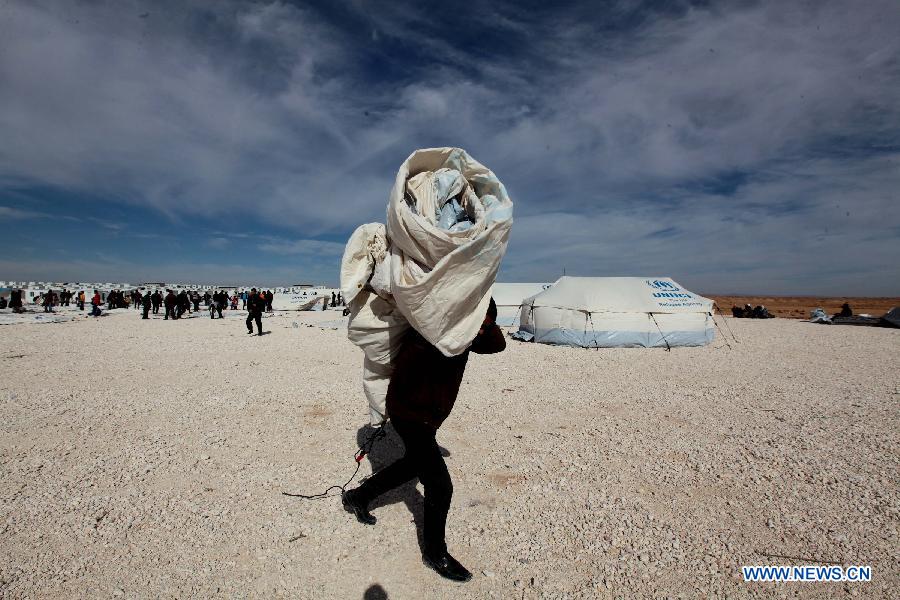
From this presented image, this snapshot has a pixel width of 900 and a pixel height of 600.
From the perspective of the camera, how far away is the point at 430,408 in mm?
2461

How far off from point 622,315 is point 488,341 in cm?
1347

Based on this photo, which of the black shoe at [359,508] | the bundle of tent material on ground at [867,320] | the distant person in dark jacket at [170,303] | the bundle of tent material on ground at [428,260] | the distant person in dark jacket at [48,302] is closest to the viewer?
the bundle of tent material on ground at [428,260]

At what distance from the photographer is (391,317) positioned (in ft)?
8.63

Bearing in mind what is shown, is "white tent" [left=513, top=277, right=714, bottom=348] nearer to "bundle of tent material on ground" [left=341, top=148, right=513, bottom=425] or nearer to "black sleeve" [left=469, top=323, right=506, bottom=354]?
"black sleeve" [left=469, top=323, right=506, bottom=354]

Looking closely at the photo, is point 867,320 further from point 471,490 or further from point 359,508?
point 359,508

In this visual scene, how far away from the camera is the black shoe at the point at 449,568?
2.57 metres

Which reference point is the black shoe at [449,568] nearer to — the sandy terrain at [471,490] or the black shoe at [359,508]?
the sandy terrain at [471,490]

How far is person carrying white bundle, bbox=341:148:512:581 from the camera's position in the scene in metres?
2.20

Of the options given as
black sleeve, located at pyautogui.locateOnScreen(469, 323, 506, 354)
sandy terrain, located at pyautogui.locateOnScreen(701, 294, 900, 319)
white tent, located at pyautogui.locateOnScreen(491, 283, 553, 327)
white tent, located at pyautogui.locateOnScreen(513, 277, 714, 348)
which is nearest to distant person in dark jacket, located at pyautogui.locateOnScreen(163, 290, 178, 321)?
white tent, located at pyautogui.locateOnScreen(491, 283, 553, 327)

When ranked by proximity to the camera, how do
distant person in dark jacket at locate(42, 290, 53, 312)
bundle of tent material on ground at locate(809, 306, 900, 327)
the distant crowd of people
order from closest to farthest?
bundle of tent material on ground at locate(809, 306, 900, 327), the distant crowd of people, distant person in dark jacket at locate(42, 290, 53, 312)

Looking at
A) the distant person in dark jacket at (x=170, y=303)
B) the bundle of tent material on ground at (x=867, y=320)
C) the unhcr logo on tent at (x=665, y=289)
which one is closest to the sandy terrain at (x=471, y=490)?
the unhcr logo on tent at (x=665, y=289)

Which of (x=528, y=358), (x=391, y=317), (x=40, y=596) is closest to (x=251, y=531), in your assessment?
(x=40, y=596)

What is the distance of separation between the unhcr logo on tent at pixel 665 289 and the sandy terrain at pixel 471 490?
301 inches

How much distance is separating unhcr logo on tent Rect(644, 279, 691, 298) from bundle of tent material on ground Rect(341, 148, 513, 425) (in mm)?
14935
